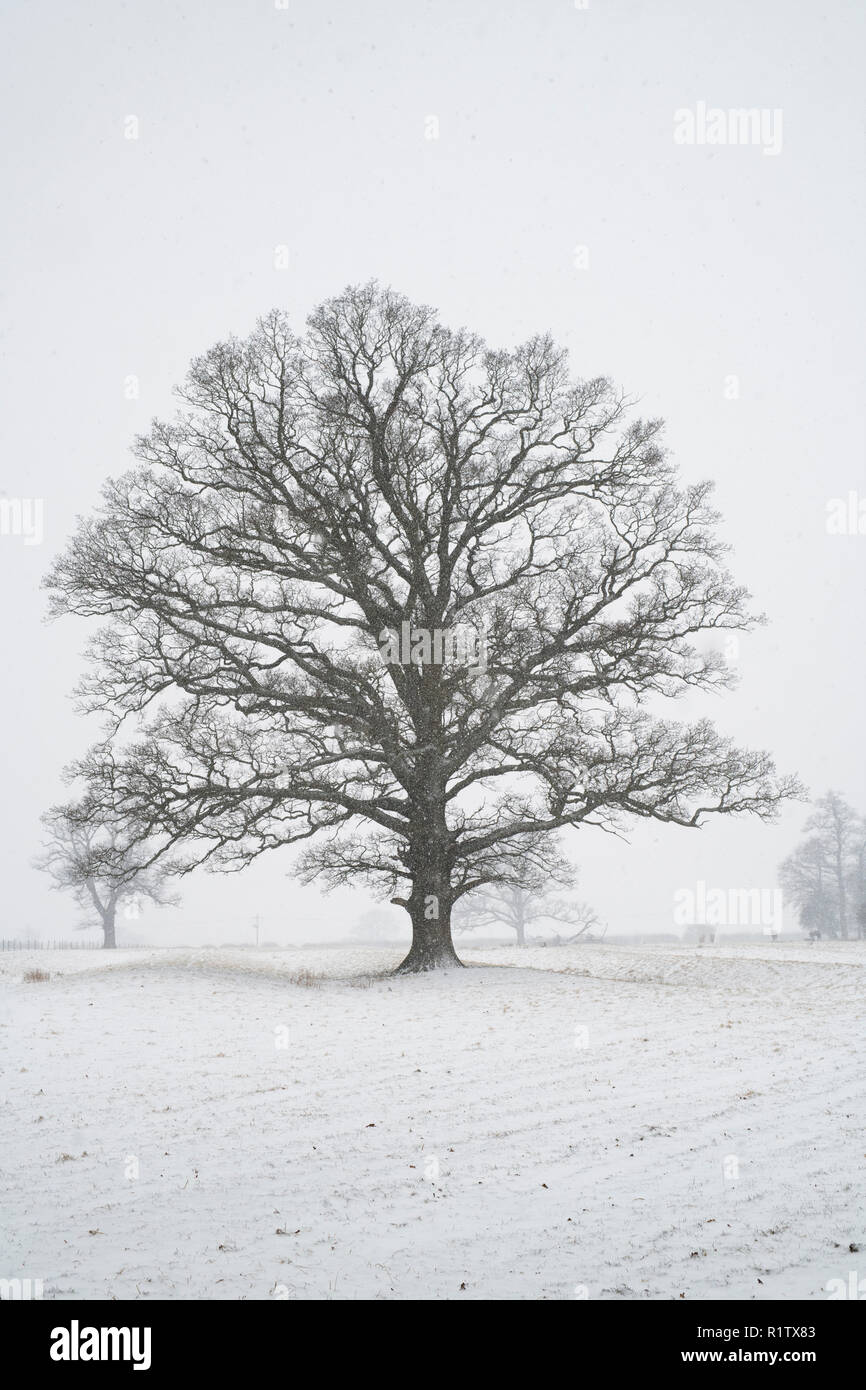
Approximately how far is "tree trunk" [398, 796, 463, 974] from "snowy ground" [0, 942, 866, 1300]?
16.6 ft

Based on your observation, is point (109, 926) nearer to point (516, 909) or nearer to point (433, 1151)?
point (516, 909)

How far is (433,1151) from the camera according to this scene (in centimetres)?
676

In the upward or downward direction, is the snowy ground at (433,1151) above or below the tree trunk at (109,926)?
above

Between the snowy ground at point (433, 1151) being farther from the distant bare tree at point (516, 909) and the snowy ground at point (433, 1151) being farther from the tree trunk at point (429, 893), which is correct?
the distant bare tree at point (516, 909)

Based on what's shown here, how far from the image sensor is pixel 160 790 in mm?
17281

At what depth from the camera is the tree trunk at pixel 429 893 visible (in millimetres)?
18562

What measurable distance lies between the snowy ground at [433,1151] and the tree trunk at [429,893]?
5068 mm

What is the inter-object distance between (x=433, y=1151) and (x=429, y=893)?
1180cm

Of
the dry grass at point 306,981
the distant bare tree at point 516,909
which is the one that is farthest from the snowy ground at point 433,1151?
the distant bare tree at point 516,909

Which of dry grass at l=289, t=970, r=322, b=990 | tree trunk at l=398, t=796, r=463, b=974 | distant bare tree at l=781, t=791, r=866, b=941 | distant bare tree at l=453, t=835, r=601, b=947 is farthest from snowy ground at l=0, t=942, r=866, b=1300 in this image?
distant bare tree at l=781, t=791, r=866, b=941

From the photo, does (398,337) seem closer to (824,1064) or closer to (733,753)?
(733,753)

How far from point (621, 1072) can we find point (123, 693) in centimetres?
1264

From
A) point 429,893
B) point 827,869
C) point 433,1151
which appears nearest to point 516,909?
point 827,869
